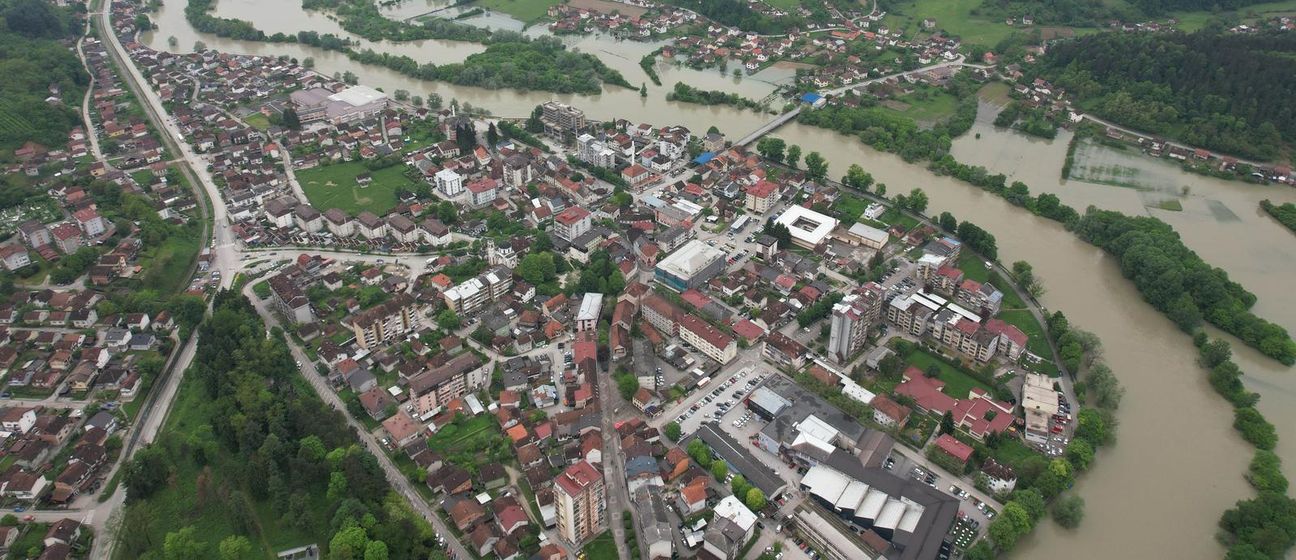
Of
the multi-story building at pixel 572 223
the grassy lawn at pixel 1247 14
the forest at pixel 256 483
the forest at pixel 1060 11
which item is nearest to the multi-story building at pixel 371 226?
the multi-story building at pixel 572 223

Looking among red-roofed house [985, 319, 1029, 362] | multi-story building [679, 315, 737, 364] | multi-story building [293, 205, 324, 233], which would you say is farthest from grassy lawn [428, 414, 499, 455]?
red-roofed house [985, 319, 1029, 362]

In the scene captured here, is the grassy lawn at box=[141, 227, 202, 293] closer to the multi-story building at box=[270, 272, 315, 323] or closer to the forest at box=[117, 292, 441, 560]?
the multi-story building at box=[270, 272, 315, 323]

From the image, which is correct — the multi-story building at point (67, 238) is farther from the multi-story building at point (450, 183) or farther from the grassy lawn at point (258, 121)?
the multi-story building at point (450, 183)

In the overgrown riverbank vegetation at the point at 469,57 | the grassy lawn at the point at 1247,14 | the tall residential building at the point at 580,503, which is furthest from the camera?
the grassy lawn at the point at 1247,14

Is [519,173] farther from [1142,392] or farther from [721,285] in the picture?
[1142,392]

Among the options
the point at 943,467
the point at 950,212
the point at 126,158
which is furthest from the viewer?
the point at 126,158

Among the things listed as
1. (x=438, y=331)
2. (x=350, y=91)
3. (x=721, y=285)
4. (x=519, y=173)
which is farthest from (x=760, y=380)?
(x=350, y=91)
